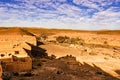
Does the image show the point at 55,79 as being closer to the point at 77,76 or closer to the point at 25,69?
the point at 77,76

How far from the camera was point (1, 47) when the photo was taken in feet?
94.3

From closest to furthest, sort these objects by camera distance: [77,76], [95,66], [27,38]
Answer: [77,76] < [95,66] < [27,38]

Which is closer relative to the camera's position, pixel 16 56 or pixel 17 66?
pixel 17 66

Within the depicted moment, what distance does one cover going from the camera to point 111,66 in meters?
25.5

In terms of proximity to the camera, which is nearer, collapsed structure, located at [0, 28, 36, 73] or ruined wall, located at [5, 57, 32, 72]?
ruined wall, located at [5, 57, 32, 72]

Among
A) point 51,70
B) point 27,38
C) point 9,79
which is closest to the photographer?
point 9,79

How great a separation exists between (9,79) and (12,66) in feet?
10.2

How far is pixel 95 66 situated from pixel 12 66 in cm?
976

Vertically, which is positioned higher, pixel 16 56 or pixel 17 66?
pixel 17 66

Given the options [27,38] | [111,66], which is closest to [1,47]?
[27,38]

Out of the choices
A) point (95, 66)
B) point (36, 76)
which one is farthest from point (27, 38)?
point (36, 76)

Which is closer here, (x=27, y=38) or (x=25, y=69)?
(x=25, y=69)

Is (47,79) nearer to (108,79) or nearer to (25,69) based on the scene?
(25,69)

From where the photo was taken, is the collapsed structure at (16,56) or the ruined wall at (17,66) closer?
the ruined wall at (17,66)
